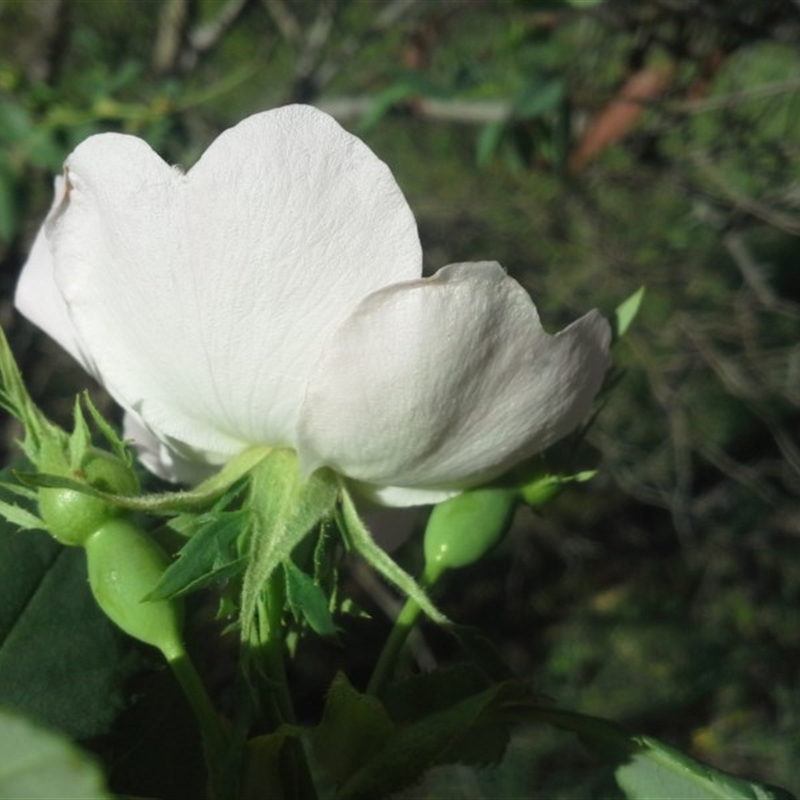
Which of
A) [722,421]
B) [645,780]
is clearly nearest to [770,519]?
[722,421]

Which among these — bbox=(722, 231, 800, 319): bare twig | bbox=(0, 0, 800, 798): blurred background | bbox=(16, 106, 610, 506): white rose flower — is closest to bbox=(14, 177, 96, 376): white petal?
bbox=(16, 106, 610, 506): white rose flower

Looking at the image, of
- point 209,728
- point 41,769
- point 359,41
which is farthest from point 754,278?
point 41,769

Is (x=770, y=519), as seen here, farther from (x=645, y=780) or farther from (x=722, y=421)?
(x=645, y=780)

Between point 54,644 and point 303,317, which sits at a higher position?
point 303,317

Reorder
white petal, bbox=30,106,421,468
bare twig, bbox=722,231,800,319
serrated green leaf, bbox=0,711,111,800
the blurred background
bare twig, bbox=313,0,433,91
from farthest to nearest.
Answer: bare twig, bbox=313,0,433,91, bare twig, bbox=722,231,800,319, the blurred background, white petal, bbox=30,106,421,468, serrated green leaf, bbox=0,711,111,800

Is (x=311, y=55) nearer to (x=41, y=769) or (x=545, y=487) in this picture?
(x=545, y=487)

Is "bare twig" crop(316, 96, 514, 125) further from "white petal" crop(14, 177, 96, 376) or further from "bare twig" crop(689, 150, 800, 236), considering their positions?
"white petal" crop(14, 177, 96, 376)
